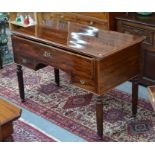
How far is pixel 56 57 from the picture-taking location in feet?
7.63

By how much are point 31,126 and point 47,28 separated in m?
0.82

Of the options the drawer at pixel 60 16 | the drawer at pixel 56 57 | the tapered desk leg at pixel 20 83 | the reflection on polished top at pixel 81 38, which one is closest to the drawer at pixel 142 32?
the reflection on polished top at pixel 81 38

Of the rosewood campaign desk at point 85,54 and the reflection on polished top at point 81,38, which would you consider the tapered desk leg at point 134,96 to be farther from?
the reflection on polished top at point 81,38

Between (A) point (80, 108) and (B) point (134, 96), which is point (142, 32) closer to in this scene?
(B) point (134, 96)

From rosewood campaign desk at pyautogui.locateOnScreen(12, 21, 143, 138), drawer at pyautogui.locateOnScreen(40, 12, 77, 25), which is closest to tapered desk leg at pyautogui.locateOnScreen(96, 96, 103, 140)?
rosewood campaign desk at pyautogui.locateOnScreen(12, 21, 143, 138)

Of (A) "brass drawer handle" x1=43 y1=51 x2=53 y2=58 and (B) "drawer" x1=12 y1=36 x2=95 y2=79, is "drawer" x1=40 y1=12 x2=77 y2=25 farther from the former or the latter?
(A) "brass drawer handle" x1=43 y1=51 x2=53 y2=58

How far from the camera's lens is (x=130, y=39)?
7.72 feet

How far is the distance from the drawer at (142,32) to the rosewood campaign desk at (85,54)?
52 cm

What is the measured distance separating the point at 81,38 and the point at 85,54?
351 mm

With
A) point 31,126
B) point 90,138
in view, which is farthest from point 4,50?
point 90,138

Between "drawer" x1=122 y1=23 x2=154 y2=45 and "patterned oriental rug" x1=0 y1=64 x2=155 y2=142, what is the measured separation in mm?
534

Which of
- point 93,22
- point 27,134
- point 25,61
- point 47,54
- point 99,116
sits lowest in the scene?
point 27,134

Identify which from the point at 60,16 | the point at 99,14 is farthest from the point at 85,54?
the point at 60,16

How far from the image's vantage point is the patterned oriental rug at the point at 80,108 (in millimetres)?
2449
